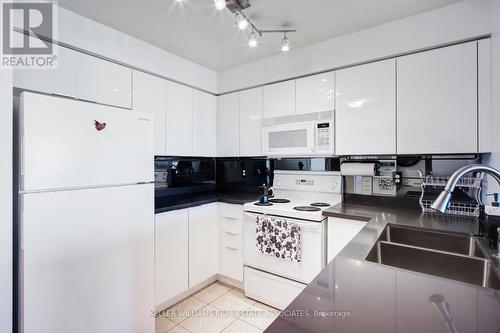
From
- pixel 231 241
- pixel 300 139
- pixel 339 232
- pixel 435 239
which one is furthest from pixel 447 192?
pixel 231 241

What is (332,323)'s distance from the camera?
0.53 metres

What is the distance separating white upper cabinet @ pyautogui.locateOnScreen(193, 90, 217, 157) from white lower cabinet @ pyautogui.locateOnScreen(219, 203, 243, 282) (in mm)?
696

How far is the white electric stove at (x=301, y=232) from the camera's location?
1.86m

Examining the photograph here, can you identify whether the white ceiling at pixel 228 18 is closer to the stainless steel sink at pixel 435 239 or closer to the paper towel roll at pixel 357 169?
A: the paper towel roll at pixel 357 169

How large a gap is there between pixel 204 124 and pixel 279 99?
90cm

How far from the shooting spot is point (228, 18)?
179 cm

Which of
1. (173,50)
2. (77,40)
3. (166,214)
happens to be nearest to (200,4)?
(173,50)

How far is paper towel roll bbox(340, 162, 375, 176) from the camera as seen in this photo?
6.51 feet

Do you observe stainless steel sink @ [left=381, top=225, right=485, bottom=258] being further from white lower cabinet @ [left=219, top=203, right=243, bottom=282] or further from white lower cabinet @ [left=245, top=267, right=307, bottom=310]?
white lower cabinet @ [left=219, top=203, right=243, bottom=282]

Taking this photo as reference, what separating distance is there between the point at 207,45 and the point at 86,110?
1304 mm

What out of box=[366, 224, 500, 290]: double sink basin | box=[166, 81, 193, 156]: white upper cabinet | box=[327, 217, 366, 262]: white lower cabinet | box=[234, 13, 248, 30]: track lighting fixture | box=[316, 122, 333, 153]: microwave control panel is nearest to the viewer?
box=[366, 224, 500, 290]: double sink basin

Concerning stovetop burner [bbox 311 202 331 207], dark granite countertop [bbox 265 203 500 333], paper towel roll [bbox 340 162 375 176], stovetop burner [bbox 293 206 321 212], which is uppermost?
paper towel roll [bbox 340 162 375 176]

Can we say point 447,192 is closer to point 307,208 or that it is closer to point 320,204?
point 307,208
